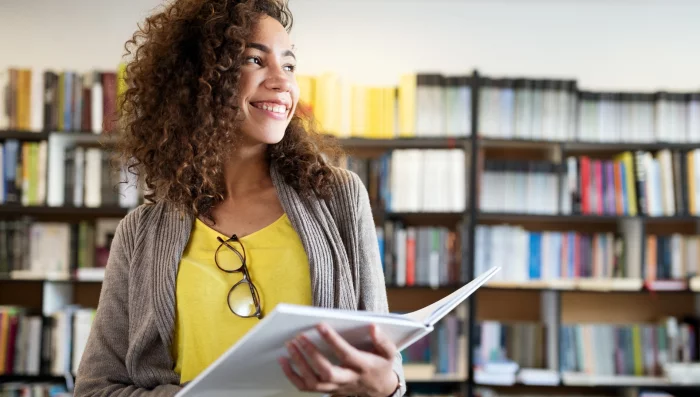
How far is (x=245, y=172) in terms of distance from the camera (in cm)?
130

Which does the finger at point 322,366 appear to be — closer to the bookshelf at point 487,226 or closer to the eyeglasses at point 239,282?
the eyeglasses at point 239,282

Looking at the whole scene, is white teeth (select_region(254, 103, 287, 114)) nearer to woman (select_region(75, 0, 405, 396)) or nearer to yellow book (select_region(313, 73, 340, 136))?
woman (select_region(75, 0, 405, 396))

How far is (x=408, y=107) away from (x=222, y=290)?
2.31 metres

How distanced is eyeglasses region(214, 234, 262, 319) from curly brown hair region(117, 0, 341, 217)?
0.34 ft

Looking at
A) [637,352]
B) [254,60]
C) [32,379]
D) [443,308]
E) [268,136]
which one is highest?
[254,60]

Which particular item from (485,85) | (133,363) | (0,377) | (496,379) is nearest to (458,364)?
(496,379)

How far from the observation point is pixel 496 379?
3.27 meters

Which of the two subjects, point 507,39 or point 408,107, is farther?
point 507,39

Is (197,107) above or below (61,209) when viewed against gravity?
above

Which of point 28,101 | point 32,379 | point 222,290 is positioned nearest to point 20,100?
point 28,101

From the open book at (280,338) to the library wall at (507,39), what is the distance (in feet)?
9.68

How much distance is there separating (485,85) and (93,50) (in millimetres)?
2126

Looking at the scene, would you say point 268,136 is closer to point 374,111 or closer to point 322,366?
point 322,366

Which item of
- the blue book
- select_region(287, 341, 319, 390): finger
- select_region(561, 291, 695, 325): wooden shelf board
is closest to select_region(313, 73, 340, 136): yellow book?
the blue book
